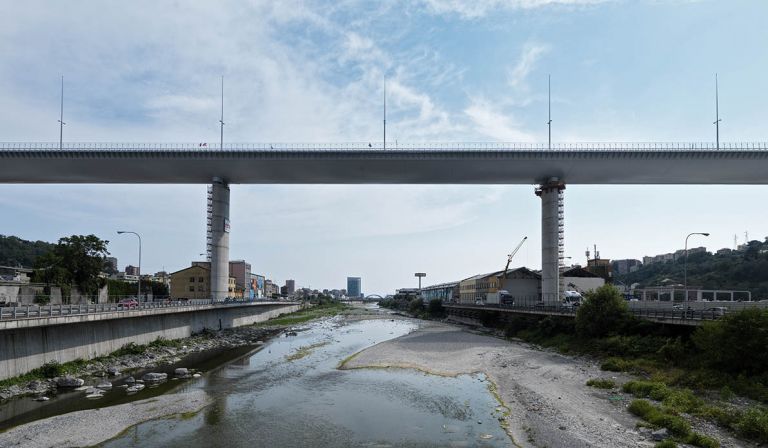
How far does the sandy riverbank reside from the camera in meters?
20.5

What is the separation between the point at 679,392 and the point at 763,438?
22.3 feet

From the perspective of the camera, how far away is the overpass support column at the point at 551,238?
2980 inches

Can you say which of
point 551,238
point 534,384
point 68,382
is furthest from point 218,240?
point 534,384

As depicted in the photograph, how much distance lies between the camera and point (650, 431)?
21109 millimetres

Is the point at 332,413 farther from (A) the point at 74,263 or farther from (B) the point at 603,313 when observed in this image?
(A) the point at 74,263

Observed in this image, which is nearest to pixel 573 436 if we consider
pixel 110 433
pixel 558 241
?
pixel 110 433

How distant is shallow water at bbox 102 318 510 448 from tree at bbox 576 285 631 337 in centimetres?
1572

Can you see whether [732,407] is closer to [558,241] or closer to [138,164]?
[558,241]

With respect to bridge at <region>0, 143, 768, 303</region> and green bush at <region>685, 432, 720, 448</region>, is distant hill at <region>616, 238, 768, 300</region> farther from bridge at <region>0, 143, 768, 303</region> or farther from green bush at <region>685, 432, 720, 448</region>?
green bush at <region>685, 432, 720, 448</region>

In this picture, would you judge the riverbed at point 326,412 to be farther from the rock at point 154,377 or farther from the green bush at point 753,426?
the green bush at point 753,426

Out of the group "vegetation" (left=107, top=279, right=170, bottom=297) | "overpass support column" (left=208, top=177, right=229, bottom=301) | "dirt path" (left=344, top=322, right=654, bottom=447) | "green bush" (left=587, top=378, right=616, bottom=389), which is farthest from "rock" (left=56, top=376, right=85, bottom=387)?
"overpass support column" (left=208, top=177, right=229, bottom=301)

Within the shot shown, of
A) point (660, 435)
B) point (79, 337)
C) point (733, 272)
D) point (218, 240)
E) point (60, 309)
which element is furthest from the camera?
point (733, 272)

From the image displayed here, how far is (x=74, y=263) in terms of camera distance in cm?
5984

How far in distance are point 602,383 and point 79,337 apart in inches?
1409
